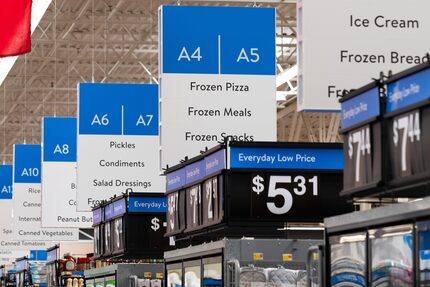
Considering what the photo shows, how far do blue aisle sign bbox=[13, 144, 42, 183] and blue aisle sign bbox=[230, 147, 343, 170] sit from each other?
1664cm

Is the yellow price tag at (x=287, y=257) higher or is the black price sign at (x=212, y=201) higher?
the black price sign at (x=212, y=201)

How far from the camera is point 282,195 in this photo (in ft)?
34.0

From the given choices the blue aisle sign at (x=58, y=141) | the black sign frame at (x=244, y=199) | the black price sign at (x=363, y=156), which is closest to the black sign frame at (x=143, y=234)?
the black sign frame at (x=244, y=199)

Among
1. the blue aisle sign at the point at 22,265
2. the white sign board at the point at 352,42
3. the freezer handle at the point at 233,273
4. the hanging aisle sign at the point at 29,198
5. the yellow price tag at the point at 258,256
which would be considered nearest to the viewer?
the white sign board at the point at 352,42

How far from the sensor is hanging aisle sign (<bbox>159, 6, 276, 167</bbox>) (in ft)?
43.2

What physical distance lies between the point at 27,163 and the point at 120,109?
9.50 metres

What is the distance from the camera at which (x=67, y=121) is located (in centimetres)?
2292

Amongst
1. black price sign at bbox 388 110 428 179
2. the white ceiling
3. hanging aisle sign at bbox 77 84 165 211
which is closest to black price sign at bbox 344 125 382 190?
black price sign at bbox 388 110 428 179

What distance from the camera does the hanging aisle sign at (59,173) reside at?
74.8ft

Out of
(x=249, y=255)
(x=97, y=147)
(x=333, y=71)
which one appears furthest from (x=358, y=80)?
(x=97, y=147)

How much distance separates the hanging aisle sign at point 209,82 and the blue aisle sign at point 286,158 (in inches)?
107

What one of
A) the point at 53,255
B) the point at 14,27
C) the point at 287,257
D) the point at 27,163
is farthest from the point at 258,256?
the point at 27,163

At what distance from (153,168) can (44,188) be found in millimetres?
5438

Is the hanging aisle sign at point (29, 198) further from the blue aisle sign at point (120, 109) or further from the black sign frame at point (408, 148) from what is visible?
the black sign frame at point (408, 148)
